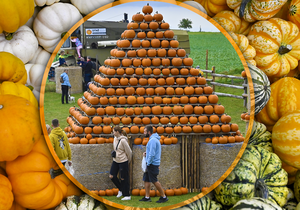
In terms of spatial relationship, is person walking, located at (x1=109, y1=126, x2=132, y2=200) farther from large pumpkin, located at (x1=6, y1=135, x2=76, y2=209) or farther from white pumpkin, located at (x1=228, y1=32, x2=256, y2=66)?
white pumpkin, located at (x1=228, y1=32, x2=256, y2=66)

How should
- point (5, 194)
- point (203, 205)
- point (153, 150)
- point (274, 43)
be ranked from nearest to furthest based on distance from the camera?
1. point (5, 194)
2. point (153, 150)
3. point (203, 205)
4. point (274, 43)

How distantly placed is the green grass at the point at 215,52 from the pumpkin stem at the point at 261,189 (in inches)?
28.5

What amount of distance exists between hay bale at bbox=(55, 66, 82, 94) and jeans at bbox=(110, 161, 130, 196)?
18.1 inches

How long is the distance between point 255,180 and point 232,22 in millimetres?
1030

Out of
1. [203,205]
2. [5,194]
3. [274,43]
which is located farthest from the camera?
[274,43]

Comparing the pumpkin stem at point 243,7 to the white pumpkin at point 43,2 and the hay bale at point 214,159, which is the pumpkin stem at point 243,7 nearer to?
the hay bale at point 214,159

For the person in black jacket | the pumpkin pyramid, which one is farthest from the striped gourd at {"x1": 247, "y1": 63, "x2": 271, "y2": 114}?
the person in black jacket

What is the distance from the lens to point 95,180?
1561mm

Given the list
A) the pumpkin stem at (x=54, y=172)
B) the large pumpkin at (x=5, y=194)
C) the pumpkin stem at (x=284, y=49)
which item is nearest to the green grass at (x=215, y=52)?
the pumpkin stem at (x=284, y=49)

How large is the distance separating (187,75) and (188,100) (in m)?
0.13

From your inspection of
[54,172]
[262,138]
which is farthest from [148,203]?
[262,138]

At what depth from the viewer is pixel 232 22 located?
181 centimetres

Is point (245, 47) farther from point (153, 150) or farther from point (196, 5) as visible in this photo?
point (153, 150)

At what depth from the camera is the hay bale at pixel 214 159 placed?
4.94ft
